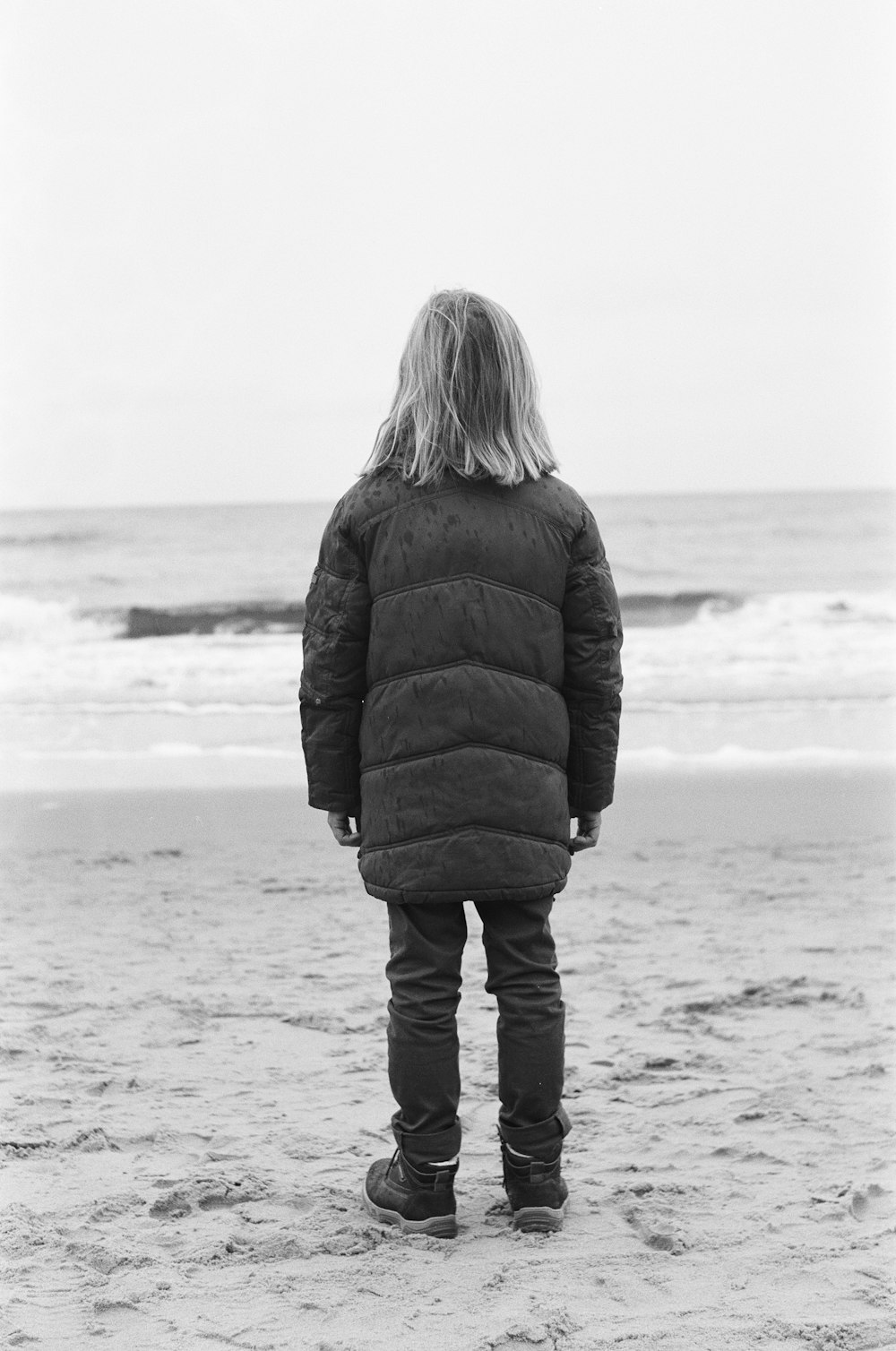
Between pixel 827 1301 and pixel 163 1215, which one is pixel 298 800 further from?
pixel 827 1301

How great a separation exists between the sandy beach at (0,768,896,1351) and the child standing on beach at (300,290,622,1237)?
23 centimetres

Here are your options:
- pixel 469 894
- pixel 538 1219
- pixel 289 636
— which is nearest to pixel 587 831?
pixel 469 894

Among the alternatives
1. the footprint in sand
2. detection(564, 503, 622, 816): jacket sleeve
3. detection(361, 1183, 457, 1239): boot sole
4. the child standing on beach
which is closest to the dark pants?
the child standing on beach

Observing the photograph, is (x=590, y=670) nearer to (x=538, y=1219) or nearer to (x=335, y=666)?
(x=335, y=666)

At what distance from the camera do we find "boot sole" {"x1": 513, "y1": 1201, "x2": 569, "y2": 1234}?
7.94 feet

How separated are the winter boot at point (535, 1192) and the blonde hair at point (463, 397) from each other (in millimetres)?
1292

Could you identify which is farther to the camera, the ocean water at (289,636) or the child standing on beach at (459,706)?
the ocean water at (289,636)

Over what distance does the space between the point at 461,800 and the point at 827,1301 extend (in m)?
1.02

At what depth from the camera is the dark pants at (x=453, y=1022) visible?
7.95ft

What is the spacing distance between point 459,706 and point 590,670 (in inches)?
10.9

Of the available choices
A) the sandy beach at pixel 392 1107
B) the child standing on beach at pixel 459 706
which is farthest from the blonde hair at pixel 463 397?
the sandy beach at pixel 392 1107

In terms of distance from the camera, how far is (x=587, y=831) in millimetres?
2584

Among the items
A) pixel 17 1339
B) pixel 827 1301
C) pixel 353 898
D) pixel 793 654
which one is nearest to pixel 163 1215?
pixel 17 1339

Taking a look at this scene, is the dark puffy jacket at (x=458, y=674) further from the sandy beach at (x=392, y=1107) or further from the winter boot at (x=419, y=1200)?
the sandy beach at (x=392, y=1107)
